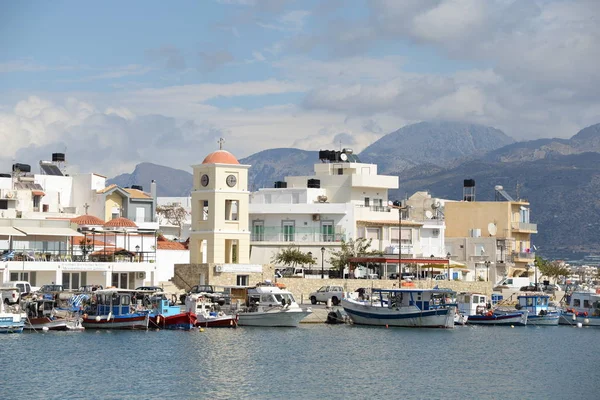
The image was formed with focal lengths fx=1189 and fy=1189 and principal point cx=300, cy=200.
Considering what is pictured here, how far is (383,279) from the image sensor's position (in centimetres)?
9956

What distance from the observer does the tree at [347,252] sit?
336ft

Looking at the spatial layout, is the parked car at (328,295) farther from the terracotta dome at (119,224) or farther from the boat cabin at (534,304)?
the terracotta dome at (119,224)

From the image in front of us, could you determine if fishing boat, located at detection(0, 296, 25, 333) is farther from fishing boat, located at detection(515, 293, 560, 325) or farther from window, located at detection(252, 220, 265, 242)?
window, located at detection(252, 220, 265, 242)

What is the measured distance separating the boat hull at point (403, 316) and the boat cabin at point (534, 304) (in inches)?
432

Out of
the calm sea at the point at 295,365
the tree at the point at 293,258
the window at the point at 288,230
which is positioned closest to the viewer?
the calm sea at the point at 295,365

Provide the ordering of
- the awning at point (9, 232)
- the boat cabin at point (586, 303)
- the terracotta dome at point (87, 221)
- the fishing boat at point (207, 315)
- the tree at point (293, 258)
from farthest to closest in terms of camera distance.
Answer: the tree at point (293, 258)
the terracotta dome at point (87, 221)
the boat cabin at point (586, 303)
the awning at point (9, 232)
the fishing boat at point (207, 315)

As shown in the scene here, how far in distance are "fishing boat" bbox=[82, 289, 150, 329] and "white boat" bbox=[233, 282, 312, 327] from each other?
7133mm

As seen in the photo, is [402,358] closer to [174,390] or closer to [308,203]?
[174,390]

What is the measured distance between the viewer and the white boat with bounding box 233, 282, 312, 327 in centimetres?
7650

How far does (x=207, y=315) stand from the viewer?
7506cm

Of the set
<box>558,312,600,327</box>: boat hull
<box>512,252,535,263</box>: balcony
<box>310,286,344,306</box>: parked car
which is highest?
<box>512,252,535,263</box>: balcony

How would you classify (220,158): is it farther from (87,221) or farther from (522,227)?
(522,227)

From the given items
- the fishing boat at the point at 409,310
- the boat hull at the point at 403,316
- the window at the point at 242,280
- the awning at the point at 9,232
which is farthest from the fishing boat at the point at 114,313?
the window at the point at 242,280

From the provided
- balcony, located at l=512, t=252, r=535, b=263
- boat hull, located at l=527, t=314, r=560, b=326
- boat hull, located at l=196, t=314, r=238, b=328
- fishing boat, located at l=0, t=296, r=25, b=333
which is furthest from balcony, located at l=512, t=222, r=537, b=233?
fishing boat, located at l=0, t=296, r=25, b=333
